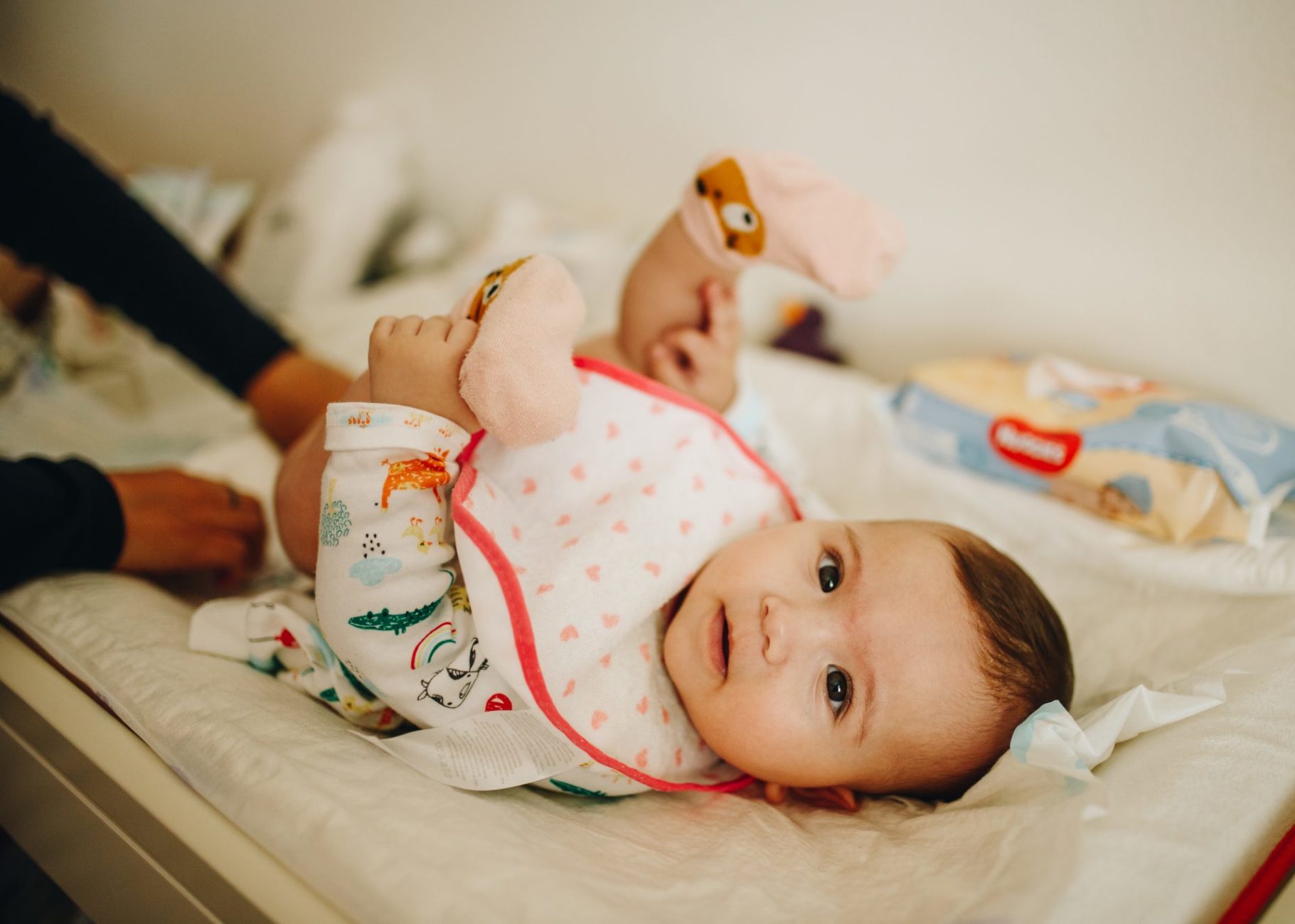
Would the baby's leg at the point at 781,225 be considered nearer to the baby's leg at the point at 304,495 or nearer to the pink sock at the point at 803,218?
the pink sock at the point at 803,218

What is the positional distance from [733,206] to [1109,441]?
54cm

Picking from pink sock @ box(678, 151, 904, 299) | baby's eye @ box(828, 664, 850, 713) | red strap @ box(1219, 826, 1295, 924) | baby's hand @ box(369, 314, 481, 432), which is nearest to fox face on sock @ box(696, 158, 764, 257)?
pink sock @ box(678, 151, 904, 299)

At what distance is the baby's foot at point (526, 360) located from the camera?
0.59 m

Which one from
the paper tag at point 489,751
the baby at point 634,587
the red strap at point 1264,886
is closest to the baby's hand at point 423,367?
the baby at point 634,587

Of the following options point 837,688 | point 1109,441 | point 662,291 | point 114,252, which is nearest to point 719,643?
point 837,688

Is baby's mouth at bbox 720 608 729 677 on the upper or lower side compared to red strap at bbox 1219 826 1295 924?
upper

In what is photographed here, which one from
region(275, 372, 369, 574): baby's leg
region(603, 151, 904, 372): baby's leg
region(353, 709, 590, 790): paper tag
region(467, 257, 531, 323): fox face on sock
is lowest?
region(353, 709, 590, 790): paper tag

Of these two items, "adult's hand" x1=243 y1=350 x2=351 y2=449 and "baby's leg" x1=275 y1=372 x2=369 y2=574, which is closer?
"baby's leg" x1=275 y1=372 x2=369 y2=574

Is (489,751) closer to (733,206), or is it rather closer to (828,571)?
(828,571)

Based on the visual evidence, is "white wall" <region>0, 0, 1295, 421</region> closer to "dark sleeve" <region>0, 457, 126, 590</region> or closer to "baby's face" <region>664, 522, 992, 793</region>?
"baby's face" <region>664, 522, 992, 793</region>

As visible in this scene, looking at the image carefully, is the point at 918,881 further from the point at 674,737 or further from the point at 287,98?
the point at 287,98

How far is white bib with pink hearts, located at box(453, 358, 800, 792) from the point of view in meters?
0.65

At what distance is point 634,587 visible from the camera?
0.72 m

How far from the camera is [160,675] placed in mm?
631
